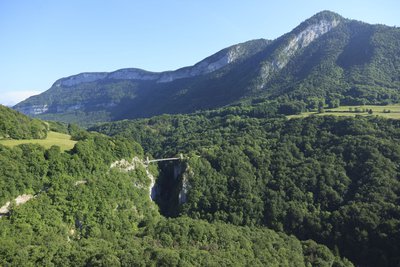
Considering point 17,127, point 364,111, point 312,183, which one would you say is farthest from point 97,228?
point 364,111

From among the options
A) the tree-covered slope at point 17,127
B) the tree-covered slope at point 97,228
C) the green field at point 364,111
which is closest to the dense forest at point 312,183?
the tree-covered slope at point 97,228

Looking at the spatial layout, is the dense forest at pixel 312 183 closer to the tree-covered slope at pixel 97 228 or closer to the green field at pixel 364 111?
the tree-covered slope at pixel 97 228

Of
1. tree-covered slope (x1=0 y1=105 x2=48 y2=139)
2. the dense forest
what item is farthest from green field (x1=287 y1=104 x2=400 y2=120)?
tree-covered slope (x1=0 y1=105 x2=48 y2=139)

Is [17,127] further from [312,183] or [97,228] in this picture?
[312,183]

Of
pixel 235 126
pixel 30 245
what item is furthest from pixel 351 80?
pixel 30 245

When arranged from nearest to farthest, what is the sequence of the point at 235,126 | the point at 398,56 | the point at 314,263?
1. the point at 314,263
2. the point at 235,126
3. the point at 398,56

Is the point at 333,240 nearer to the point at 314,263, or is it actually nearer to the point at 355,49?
the point at 314,263
